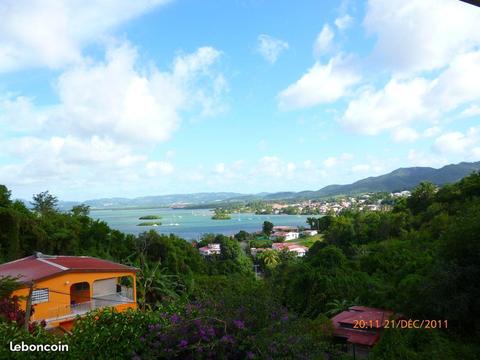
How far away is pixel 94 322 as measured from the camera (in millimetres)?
3154

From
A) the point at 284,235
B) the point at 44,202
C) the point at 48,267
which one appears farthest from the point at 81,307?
the point at 284,235

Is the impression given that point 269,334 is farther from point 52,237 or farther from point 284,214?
point 284,214

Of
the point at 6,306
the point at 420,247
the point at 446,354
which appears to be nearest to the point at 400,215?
the point at 420,247

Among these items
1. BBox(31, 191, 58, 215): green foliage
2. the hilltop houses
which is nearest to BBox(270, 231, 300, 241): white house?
the hilltop houses

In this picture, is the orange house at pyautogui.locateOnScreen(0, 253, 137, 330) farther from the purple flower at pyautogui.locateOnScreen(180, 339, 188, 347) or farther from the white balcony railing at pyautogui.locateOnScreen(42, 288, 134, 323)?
the purple flower at pyautogui.locateOnScreen(180, 339, 188, 347)

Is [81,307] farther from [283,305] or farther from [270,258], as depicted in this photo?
[270,258]

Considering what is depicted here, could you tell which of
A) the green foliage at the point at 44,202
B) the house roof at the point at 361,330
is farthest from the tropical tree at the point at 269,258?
the house roof at the point at 361,330

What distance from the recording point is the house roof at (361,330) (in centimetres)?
716

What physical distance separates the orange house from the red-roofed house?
5.53 m

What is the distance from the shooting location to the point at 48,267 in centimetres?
1080

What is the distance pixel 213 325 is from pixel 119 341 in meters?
0.82

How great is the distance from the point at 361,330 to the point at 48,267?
8268 mm

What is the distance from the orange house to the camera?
392 inches

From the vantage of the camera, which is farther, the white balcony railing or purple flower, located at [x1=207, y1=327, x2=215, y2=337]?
the white balcony railing
